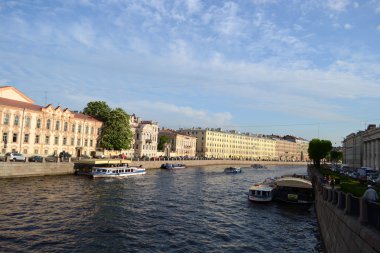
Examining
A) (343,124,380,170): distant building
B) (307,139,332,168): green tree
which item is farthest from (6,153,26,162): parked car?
(307,139,332,168): green tree

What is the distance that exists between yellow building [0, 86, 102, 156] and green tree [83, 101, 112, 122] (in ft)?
23.6

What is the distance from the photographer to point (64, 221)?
1092 inches

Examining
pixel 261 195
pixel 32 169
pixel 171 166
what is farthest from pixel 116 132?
pixel 261 195

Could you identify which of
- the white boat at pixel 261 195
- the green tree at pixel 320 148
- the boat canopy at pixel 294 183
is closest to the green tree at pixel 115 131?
the white boat at pixel 261 195

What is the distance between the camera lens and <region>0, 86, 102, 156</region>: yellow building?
66.7 meters

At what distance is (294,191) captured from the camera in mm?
45531

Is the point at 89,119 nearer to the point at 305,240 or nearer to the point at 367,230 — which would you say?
the point at 305,240

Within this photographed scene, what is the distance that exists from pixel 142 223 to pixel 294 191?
975 inches

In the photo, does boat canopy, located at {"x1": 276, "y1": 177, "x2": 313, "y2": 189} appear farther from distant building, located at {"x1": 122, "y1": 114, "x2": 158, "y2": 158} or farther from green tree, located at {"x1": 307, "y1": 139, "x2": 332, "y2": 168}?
green tree, located at {"x1": 307, "y1": 139, "x2": 332, "y2": 168}

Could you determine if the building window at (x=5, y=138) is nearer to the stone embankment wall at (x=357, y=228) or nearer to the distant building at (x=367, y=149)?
the stone embankment wall at (x=357, y=228)

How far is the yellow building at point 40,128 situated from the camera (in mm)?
66688

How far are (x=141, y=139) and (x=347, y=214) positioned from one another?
104 metres

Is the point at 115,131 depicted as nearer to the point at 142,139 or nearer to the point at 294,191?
the point at 142,139

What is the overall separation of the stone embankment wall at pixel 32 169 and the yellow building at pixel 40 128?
11307mm
